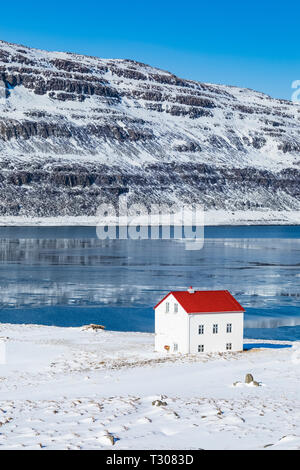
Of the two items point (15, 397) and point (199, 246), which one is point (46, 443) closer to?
point (15, 397)

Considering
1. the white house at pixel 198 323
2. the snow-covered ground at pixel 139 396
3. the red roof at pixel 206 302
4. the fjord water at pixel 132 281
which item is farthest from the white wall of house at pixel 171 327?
the fjord water at pixel 132 281

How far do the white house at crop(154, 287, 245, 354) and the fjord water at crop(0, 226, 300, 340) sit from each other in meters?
9.15

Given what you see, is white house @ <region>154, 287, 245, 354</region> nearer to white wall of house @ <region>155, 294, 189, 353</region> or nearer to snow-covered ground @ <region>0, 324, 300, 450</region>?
white wall of house @ <region>155, 294, 189, 353</region>

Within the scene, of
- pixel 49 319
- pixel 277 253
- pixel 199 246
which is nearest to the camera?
pixel 49 319

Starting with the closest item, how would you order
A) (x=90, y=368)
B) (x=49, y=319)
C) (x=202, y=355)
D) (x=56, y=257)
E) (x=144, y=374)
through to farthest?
(x=144, y=374) → (x=90, y=368) → (x=202, y=355) → (x=49, y=319) → (x=56, y=257)

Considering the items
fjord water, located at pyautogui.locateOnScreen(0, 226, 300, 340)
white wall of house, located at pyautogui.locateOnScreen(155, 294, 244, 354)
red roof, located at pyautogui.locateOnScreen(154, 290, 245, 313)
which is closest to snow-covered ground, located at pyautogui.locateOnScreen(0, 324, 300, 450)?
white wall of house, located at pyautogui.locateOnScreen(155, 294, 244, 354)

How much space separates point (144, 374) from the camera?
103ft

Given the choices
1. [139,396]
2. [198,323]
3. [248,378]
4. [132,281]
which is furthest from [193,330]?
[132,281]

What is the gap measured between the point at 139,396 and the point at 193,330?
10.6 meters

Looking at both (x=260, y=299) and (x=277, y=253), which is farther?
(x=277, y=253)

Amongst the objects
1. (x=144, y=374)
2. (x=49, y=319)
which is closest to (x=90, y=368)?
(x=144, y=374)

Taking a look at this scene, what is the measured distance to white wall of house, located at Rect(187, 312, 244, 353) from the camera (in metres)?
36.7

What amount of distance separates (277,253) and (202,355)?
279ft

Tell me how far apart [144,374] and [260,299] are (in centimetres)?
3259
